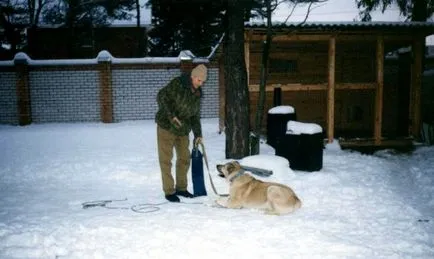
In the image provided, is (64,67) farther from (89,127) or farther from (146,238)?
(146,238)

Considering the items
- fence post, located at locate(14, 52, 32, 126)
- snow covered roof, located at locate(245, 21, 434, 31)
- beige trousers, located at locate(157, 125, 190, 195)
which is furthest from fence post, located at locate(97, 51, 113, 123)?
beige trousers, located at locate(157, 125, 190, 195)

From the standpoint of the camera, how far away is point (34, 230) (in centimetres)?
443

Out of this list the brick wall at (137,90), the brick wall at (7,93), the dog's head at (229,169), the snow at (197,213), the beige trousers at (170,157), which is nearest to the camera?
the snow at (197,213)

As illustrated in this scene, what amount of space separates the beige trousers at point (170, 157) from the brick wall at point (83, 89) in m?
9.00

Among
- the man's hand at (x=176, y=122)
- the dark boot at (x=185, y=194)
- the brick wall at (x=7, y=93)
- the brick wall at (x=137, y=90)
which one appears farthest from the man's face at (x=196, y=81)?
the brick wall at (x=7, y=93)

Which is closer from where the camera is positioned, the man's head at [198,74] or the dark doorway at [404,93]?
the man's head at [198,74]

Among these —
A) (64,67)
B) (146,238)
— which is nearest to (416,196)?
(146,238)

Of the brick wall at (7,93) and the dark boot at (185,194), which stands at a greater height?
the brick wall at (7,93)

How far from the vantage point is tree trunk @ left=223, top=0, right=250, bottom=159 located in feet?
25.0

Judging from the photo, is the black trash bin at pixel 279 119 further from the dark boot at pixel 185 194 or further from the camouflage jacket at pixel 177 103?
the camouflage jacket at pixel 177 103

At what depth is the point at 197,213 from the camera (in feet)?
16.7

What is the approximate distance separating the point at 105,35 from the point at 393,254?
2803 cm

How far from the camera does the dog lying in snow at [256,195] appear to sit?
499 centimetres

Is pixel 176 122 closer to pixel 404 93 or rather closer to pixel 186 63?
pixel 186 63
